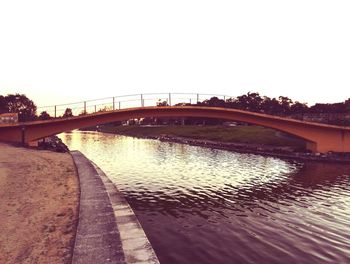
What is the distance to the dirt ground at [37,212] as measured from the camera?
990cm

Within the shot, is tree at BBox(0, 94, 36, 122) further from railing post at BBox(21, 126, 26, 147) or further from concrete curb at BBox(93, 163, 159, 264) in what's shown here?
concrete curb at BBox(93, 163, 159, 264)

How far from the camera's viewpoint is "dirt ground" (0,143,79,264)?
990cm

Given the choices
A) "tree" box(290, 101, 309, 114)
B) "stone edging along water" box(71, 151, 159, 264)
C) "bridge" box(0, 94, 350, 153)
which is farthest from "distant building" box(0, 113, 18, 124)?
"tree" box(290, 101, 309, 114)

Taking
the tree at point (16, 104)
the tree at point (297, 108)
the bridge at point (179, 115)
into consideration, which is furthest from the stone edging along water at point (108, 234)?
the tree at point (16, 104)

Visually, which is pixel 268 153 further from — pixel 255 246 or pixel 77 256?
pixel 77 256

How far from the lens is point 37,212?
541 inches

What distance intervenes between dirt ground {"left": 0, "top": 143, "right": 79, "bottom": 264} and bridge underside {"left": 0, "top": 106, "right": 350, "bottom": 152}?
29.6ft

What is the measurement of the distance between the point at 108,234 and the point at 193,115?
2678 cm

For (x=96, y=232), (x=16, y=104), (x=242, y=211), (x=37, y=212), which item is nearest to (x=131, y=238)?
(x=96, y=232)

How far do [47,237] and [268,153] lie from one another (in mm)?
36869

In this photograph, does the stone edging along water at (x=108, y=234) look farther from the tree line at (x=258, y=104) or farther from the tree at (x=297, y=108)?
the tree at (x=297, y=108)

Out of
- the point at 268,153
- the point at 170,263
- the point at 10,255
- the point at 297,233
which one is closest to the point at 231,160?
the point at 268,153

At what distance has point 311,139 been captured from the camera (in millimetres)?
40906

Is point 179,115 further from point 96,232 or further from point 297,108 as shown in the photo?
point 297,108
